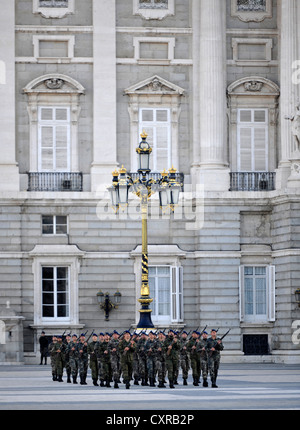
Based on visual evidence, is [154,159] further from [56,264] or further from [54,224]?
[56,264]

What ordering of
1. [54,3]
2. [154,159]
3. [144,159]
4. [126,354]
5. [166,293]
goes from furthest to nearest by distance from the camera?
1. [154,159]
2. [54,3]
3. [166,293]
4. [144,159]
5. [126,354]

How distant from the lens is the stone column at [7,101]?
188ft

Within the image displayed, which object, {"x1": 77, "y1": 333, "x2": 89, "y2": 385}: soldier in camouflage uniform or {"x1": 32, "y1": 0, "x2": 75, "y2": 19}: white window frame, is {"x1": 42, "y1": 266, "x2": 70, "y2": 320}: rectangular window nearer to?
{"x1": 32, "y1": 0, "x2": 75, "y2": 19}: white window frame

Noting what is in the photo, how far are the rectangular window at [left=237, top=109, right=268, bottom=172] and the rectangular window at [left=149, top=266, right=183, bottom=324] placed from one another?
16.3ft

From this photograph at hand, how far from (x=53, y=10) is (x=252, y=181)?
33.6 ft

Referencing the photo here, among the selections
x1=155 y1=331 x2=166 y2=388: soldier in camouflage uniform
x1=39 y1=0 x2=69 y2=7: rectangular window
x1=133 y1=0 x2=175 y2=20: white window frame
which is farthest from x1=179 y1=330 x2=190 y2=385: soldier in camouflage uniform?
x1=39 y1=0 x2=69 y2=7: rectangular window

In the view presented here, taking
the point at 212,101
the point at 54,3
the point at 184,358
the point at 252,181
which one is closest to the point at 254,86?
the point at 212,101

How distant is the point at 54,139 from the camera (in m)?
58.2

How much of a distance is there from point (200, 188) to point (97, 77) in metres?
5.89

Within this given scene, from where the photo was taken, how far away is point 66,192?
5750 centimetres

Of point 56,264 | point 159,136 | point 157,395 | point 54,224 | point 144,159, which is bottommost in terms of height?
point 157,395
